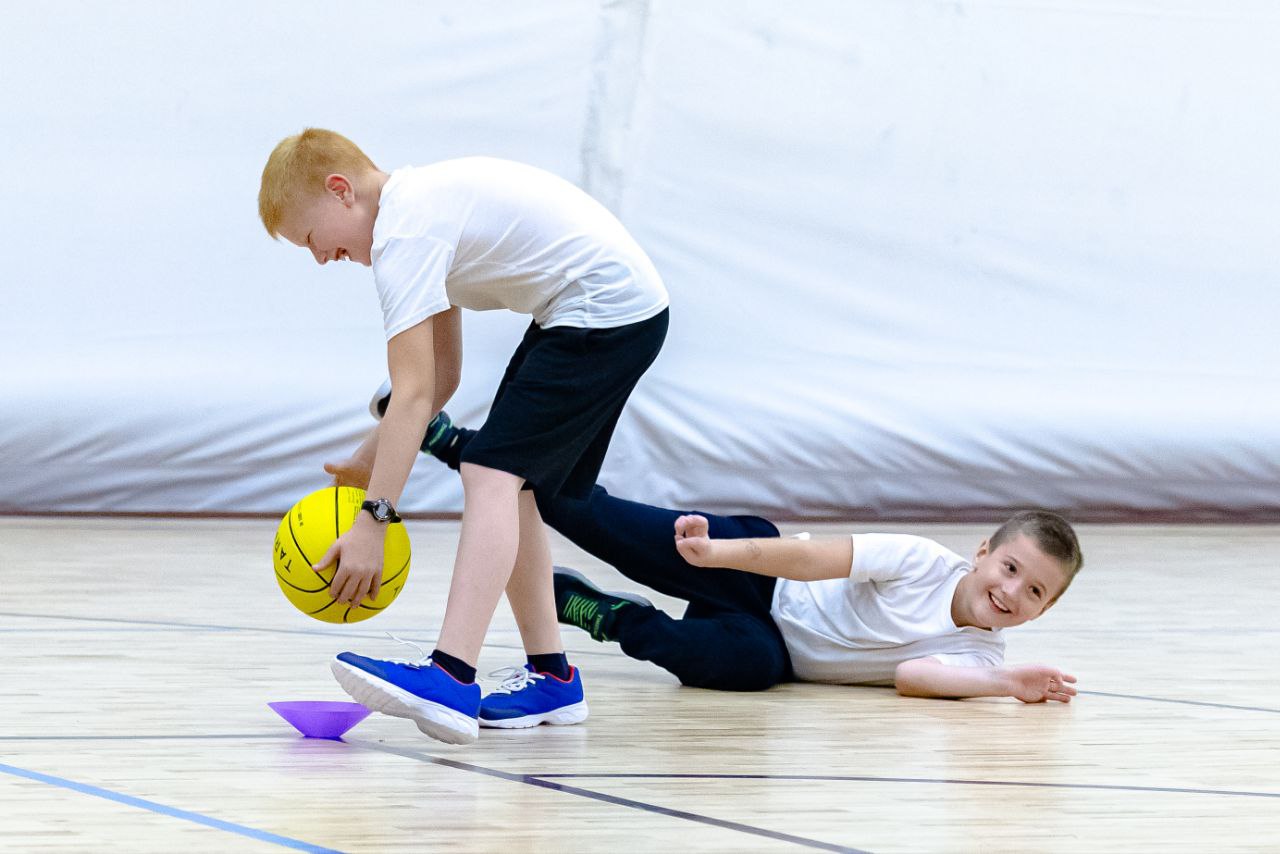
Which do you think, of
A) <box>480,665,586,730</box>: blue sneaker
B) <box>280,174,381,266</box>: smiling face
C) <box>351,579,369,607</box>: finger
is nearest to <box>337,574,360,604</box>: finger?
<box>351,579,369,607</box>: finger

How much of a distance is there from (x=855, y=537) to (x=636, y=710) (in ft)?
1.36

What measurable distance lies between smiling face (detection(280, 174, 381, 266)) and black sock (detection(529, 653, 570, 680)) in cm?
55

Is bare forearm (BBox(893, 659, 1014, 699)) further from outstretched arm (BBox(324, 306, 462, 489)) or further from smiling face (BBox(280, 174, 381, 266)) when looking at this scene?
smiling face (BBox(280, 174, 381, 266))

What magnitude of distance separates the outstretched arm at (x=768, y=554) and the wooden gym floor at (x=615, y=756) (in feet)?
0.59

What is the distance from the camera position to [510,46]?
571 cm

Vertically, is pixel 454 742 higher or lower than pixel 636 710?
higher

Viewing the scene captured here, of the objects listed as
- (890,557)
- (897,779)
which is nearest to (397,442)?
(897,779)

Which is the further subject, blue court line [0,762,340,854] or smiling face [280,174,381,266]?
smiling face [280,174,381,266]

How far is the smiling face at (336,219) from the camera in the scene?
1.97m

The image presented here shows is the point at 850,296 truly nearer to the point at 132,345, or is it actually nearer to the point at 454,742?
the point at 132,345

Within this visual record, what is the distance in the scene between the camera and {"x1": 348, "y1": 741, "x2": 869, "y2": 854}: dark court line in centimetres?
148

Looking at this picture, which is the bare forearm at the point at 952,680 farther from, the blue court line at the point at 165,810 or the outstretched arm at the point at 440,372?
the blue court line at the point at 165,810

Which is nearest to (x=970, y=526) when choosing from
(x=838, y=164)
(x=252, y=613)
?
(x=838, y=164)

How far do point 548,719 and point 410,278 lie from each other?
1.86 ft
